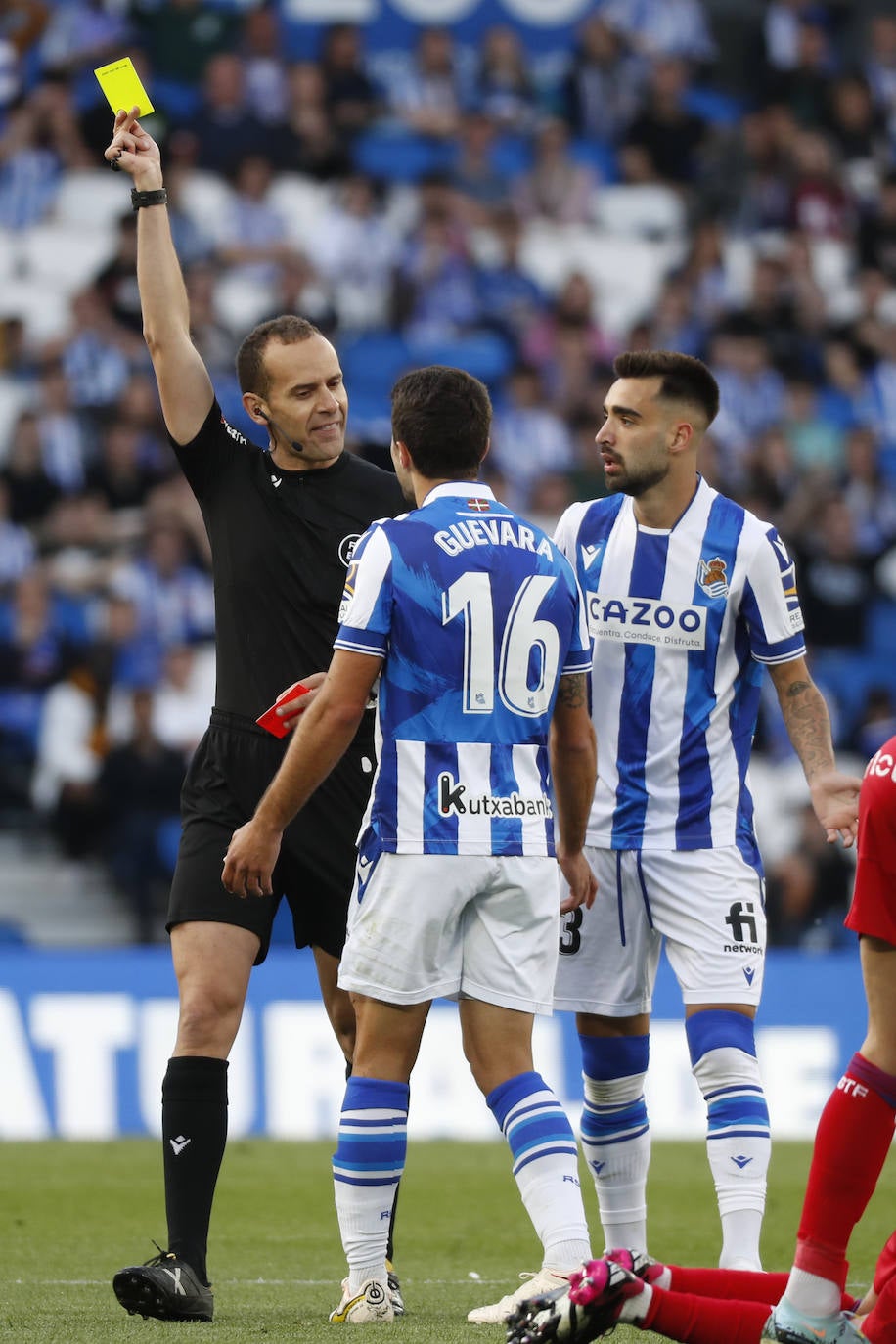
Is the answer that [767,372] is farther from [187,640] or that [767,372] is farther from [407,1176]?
[407,1176]

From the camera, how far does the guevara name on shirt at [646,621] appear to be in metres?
5.69

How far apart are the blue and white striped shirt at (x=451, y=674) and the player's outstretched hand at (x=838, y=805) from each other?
71 cm

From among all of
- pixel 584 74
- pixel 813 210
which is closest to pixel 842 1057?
A: pixel 813 210

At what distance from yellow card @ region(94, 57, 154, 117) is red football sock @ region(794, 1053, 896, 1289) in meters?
3.09

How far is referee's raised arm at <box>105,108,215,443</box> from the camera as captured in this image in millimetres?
5348

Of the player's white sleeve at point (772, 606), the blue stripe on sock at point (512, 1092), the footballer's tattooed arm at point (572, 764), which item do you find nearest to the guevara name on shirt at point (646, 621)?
the player's white sleeve at point (772, 606)

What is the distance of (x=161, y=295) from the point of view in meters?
5.34

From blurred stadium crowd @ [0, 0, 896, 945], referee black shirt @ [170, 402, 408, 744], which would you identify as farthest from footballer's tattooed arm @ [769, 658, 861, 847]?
blurred stadium crowd @ [0, 0, 896, 945]

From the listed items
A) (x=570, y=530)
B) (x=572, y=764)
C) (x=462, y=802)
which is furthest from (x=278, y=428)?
(x=462, y=802)

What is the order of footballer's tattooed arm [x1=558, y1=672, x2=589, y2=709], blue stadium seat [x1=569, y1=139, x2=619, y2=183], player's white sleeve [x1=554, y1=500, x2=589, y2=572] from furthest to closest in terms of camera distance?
blue stadium seat [x1=569, y1=139, x2=619, y2=183] < player's white sleeve [x1=554, y1=500, x2=589, y2=572] < footballer's tattooed arm [x1=558, y1=672, x2=589, y2=709]

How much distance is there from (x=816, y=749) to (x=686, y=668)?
0.45 meters

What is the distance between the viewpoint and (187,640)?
13.3m

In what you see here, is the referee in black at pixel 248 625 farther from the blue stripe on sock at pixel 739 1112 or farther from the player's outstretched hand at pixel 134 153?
the blue stripe on sock at pixel 739 1112

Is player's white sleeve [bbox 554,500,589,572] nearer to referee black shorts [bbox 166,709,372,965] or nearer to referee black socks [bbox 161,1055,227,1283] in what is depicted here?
referee black shorts [bbox 166,709,372,965]
